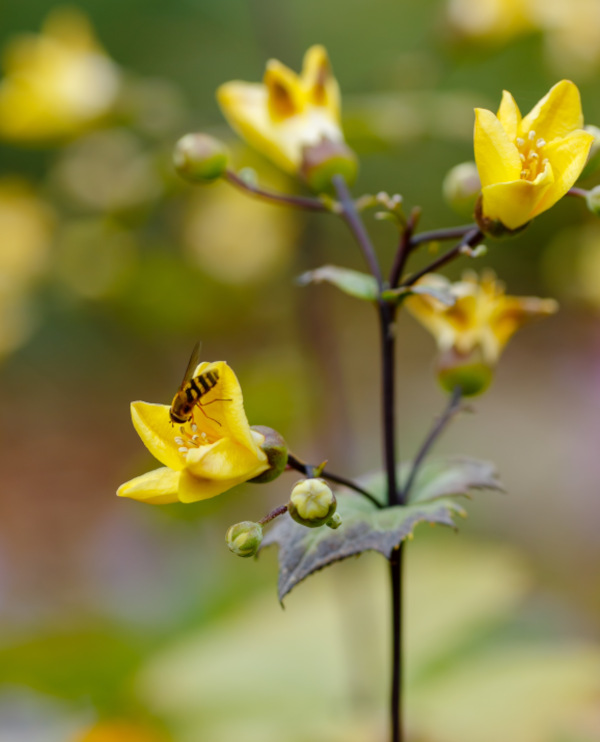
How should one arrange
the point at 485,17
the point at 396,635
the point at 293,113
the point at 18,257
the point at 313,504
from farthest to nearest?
the point at 18,257 < the point at 485,17 < the point at 293,113 < the point at 396,635 < the point at 313,504

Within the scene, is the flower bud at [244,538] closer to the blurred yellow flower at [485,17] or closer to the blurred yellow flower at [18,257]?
the blurred yellow flower at [485,17]

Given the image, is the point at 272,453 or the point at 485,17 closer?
the point at 272,453

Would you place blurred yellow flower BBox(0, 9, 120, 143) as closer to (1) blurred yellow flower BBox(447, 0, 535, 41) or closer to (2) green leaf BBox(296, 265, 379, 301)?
(1) blurred yellow flower BBox(447, 0, 535, 41)

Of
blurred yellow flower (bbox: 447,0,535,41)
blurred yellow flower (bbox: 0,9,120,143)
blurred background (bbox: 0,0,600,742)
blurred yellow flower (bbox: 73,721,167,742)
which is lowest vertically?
blurred yellow flower (bbox: 73,721,167,742)

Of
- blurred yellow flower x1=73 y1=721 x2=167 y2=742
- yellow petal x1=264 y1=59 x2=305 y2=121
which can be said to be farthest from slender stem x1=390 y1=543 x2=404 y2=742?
blurred yellow flower x1=73 y1=721 x2=167 y2=742

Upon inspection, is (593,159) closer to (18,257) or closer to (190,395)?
(190,395)

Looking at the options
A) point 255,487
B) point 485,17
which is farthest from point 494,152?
point 255,487
